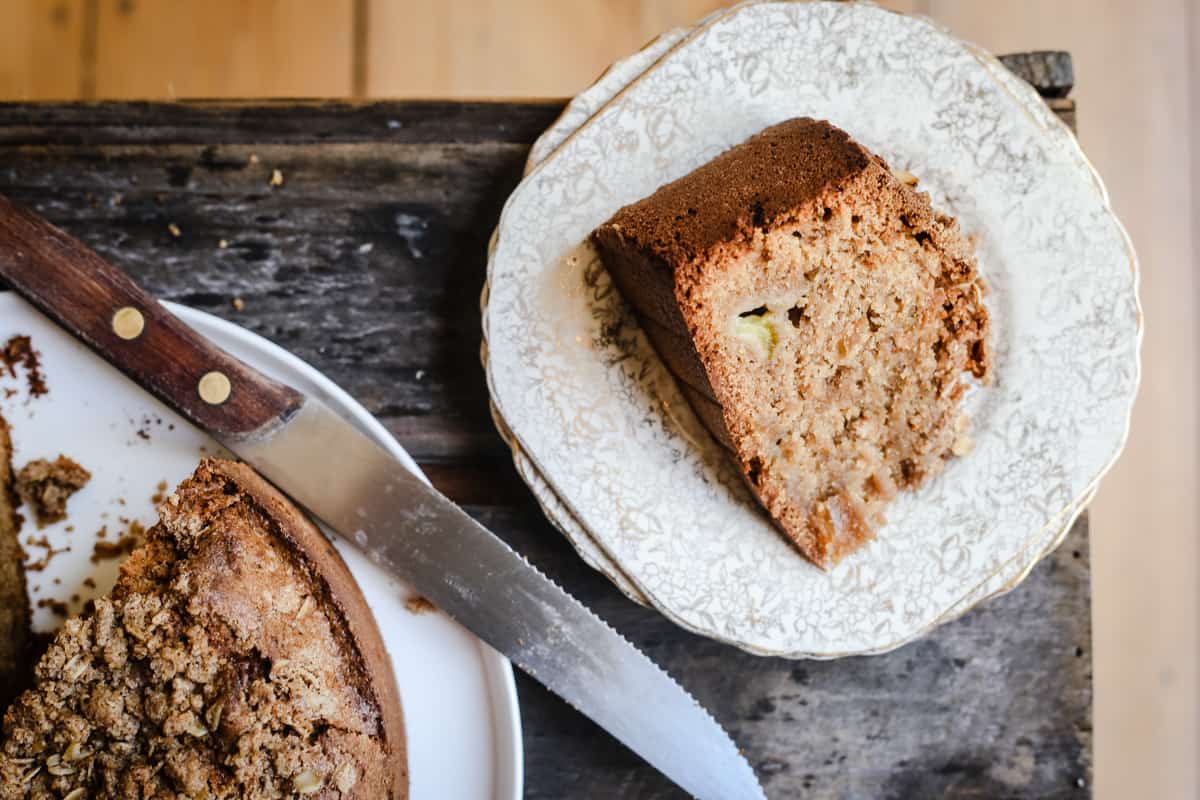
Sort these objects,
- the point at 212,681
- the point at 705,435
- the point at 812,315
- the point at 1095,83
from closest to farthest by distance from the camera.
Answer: the point at 212,681 → the point at 812,315 → the point at 705,435 → the point at 1095,83

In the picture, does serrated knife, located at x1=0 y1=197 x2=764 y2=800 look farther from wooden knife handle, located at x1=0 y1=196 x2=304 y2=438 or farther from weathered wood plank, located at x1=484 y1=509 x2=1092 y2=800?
weathered wood plank, located at x1=484 y1=509 x2=1092 y2=800

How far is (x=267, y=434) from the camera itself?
1.65 m

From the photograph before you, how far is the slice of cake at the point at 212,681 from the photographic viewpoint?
54.6 inches

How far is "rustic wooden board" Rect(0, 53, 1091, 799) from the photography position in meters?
1.83

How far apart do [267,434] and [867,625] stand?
1139mm

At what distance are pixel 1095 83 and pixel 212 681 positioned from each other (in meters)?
2.52

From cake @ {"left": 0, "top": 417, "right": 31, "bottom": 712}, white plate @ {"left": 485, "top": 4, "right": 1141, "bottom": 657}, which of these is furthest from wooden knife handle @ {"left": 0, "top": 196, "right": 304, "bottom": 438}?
white plate @ {"left": 485, "top": 4, "right": 1141, "bottom": 657}

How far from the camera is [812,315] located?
5.34 feet

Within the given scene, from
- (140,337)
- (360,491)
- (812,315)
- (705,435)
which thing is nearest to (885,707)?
(705,435)

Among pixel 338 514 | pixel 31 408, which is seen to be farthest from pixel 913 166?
pixel 31 408

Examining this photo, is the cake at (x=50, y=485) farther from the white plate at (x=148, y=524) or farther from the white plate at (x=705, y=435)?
the white plate at (x=705, y=435)

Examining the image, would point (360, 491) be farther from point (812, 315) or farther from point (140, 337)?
point (812, 315)

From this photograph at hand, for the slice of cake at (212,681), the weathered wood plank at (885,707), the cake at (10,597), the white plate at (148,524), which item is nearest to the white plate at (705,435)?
the weathered wood plank at (885,707)

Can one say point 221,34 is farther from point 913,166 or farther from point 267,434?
point 913,166
